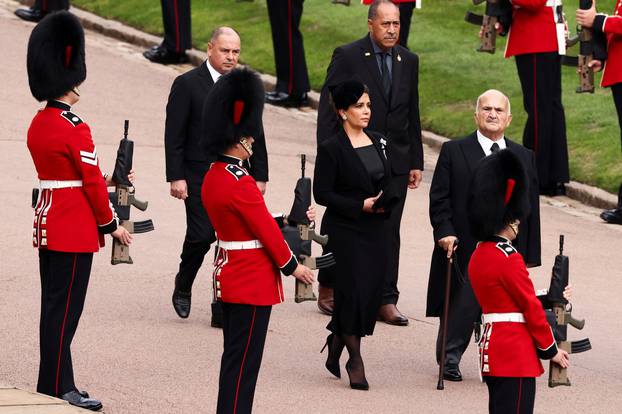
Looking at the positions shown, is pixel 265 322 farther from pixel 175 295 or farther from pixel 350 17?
pixel 350 17

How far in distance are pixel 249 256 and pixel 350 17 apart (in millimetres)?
10937

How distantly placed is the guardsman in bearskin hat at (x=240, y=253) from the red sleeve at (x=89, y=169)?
63 cm

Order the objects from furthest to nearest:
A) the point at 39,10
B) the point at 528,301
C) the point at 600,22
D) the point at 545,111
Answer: the point at 39,10
the point at 545,111
the point at 600,22
the point at 528,301

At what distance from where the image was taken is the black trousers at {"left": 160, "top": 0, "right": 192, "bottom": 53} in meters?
17.1

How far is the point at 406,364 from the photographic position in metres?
9.84

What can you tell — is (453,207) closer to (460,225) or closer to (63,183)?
(460,225)

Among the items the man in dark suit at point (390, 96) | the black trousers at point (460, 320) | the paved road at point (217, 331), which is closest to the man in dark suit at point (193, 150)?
the paved road at point (217, 331)

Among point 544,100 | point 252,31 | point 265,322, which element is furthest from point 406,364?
point 252,31

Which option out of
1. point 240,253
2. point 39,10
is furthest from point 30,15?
point 240,253

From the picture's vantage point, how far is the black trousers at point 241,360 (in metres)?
7.96

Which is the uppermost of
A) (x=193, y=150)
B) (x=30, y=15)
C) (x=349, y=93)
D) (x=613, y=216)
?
(x=349, y=93)

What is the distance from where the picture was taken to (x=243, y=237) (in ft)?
26.1

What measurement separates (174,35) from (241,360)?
971 centimetres

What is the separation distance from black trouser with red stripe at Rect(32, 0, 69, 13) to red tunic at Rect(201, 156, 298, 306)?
10179 millimetres
